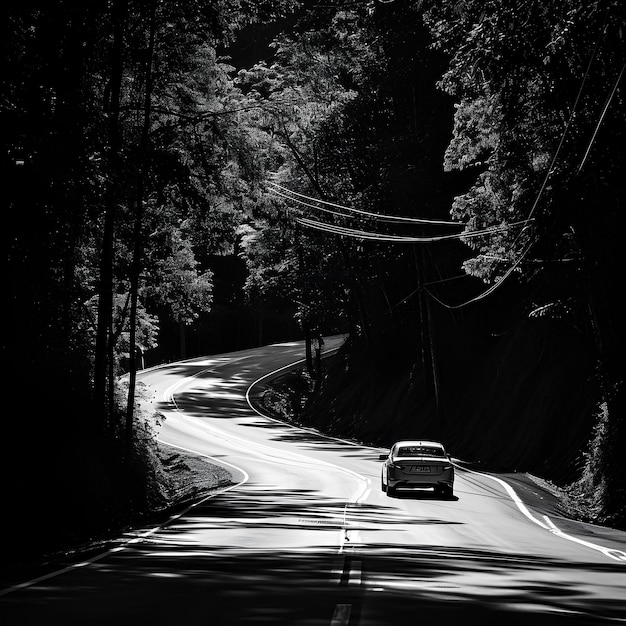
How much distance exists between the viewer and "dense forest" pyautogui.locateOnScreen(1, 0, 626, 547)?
641 inches

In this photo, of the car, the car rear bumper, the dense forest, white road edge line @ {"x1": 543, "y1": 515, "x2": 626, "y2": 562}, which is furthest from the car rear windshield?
white road edge line @ {"x1": 543, "y1": 515, "x2": 626, "y2": 562}

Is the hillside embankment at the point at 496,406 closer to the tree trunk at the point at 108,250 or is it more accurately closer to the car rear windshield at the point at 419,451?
the car rear windshield at the point at 419,451

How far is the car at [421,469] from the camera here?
2667cm

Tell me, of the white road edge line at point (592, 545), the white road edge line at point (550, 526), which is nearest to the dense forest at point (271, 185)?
the white road edge line at point (550, 526)

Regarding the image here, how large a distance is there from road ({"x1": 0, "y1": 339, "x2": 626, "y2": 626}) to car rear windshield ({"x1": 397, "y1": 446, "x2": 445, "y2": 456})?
1.33 metres

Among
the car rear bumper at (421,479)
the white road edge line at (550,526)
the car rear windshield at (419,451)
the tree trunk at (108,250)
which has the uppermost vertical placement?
the tree trunk at (108,250)

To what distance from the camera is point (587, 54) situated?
53.6 ft

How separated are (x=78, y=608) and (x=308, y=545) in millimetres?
6818

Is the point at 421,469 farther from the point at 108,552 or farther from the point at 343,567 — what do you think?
the point at 343,567

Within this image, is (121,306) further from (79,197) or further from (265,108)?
(79,197)

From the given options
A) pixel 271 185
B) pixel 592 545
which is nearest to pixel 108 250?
pixel 271 185

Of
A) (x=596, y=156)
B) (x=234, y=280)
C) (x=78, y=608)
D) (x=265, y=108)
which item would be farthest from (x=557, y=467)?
(x=234, y=280)

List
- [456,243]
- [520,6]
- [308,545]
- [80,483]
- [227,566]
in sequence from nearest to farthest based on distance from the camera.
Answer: [227,566] → [520,6] → [308,545] → [80,483] → [456,243]

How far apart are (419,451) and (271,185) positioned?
880 cm
